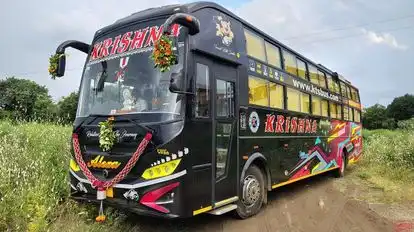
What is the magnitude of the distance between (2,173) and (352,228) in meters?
5.85

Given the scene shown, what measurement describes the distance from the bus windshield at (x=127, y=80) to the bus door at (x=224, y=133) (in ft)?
3.14

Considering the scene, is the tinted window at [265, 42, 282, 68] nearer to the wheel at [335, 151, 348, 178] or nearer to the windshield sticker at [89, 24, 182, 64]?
the windshield sticker at [89, 24, 182, 64]

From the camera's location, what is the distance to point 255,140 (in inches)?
299

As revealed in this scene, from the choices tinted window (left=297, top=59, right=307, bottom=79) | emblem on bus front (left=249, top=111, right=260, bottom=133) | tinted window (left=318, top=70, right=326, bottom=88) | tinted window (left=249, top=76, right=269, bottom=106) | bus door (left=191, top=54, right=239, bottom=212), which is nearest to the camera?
bus door (left=191, top=54, right=239, bottom=212)

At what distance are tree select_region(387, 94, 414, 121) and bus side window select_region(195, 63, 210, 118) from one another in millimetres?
73600

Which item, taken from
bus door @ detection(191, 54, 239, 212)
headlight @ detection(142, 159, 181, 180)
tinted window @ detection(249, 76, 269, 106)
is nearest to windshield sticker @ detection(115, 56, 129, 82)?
bus door @ detection(191, 54, 239, 212)

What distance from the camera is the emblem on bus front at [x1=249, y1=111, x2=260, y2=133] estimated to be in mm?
7438

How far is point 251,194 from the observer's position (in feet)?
24.1

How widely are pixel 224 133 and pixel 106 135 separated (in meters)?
1.96

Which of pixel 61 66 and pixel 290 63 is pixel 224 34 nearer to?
pixel 61 66

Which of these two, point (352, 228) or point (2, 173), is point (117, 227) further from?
point (352, 228)

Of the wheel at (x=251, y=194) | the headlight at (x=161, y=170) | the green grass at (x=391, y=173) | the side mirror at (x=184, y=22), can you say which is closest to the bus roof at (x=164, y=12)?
the side mirror at (x=184, y=22)

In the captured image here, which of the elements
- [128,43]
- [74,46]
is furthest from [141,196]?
[74,46]

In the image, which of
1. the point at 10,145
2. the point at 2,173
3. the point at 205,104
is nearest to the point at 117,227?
the point at 2,173
